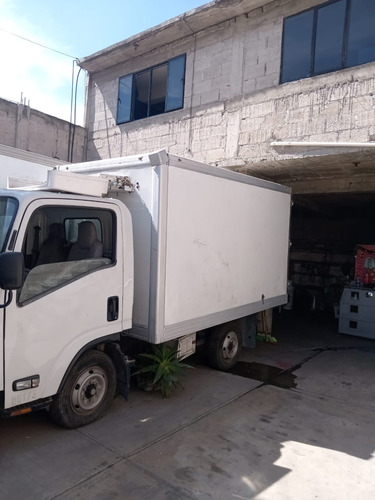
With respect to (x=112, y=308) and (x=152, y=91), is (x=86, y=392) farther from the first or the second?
(x=152, y=91)

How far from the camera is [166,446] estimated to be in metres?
3.73

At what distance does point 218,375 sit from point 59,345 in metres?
2.94

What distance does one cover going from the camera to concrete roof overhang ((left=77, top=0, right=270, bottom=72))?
772cm

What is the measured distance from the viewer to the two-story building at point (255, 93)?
21.6 ft

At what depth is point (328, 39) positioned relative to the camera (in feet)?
22.8

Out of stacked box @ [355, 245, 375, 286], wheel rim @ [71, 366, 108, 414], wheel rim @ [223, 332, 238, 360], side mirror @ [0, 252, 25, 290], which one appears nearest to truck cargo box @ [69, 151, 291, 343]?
wheel rim @ [223, 332, 238, 360]

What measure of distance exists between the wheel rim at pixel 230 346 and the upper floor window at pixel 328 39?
4823mm

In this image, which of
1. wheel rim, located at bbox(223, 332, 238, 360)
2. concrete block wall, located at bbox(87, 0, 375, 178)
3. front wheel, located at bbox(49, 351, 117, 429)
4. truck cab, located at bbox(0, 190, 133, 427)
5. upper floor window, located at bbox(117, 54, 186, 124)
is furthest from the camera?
upper floor window, located at bbox(117, 54, 186, 124)

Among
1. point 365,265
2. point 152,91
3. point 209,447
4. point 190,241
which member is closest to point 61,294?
point 190,241

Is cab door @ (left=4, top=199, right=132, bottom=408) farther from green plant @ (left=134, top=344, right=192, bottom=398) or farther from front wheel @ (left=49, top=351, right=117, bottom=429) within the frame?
green plant @ (left=134, top=344, right=192, bottom=398)

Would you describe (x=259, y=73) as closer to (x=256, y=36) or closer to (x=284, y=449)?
(x=256, y=36)

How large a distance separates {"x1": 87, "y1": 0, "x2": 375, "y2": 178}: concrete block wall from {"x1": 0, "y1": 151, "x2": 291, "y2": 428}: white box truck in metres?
1.94

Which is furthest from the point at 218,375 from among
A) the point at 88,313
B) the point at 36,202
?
the point at 36,202

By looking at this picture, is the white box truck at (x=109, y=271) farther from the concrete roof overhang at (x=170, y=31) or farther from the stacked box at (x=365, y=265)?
the stacked box at (x=365, y=265)
